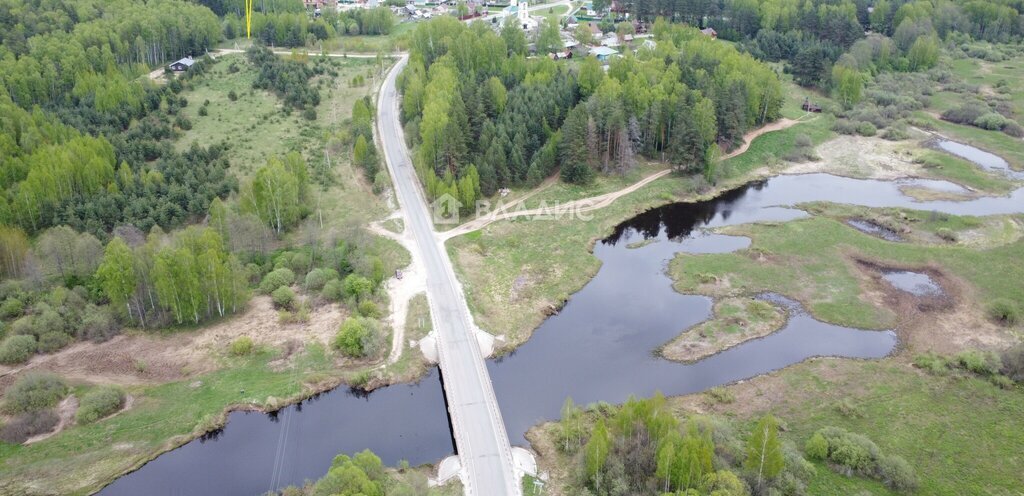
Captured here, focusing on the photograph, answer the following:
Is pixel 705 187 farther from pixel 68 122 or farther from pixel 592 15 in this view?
pixel 592 15

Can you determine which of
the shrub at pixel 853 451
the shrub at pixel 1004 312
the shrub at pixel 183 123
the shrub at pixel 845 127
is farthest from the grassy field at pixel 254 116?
the shrub at pixel 1004 312

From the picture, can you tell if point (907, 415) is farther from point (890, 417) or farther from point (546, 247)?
point (546, 247)

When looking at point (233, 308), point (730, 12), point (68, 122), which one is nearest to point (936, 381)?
point (233, 308)

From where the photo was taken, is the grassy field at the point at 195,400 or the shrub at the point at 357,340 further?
the shrub at the point at 357,340

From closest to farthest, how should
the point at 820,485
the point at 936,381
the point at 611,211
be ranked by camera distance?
1. the point at 820,485
2. the point at 936,381
3. the point at 611,211

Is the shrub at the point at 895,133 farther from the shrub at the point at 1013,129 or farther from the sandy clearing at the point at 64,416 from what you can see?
the sandy clearing at the point at 64,416

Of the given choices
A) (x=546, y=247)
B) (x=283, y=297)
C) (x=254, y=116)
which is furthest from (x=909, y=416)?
(x=254, y=116)
